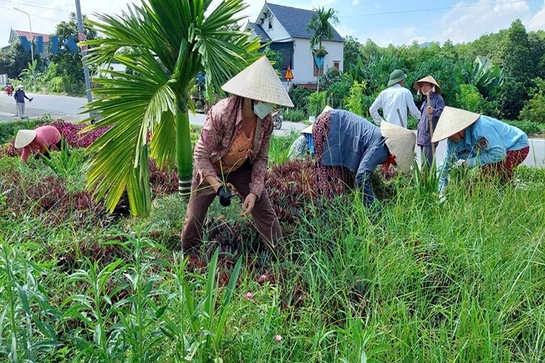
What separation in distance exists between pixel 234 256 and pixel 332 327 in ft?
3.33

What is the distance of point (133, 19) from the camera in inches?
134

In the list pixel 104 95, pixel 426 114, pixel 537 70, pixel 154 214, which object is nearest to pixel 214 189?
pixel 154 214

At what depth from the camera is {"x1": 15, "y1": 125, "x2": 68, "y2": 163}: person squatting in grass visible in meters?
4.95

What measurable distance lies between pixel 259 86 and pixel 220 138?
0.39 meters

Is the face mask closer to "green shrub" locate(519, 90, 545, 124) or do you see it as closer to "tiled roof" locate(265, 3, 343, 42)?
"green shrub" locate(519, 90, 545, 124)

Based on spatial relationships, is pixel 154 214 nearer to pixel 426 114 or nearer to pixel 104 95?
pixel 104 95

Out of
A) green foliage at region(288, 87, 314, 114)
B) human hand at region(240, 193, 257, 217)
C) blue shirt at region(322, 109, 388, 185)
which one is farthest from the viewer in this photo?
green foliage at region(288, 87, 314, 114)


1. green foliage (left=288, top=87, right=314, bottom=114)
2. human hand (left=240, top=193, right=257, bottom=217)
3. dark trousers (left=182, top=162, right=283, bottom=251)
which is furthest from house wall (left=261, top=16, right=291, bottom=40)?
human hand (left=240, top=193, right=257, bottom=217)

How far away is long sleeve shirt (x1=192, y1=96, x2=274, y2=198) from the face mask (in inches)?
3.9

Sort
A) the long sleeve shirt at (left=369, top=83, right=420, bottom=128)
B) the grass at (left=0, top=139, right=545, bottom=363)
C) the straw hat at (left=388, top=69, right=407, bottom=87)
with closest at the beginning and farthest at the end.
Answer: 1. the grass at (left=0, top=139, right=545, bottom=363)
2. the long sleeve shirt at (left=369, top=83, right=420, bottom=128)
3. the straw hat at (left=388, top=69, right=407, bottom=87)

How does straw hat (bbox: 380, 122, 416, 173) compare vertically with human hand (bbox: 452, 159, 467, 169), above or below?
above

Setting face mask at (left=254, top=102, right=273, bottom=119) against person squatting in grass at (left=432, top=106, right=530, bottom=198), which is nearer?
face mask at (left=254, top=102, right=273, bottom=119)

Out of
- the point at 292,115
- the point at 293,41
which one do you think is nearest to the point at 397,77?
the point at 292,115

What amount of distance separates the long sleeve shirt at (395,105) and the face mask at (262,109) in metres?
3.23
